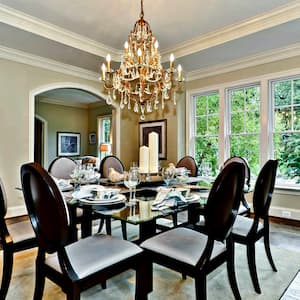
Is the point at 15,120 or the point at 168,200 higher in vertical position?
the point at 15,120

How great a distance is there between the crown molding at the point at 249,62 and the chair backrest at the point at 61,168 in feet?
10.5

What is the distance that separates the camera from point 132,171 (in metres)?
2.12

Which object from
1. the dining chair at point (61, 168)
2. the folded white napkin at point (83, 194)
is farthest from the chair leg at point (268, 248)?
the dining chair at point (61, 168)

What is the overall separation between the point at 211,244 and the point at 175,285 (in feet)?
2.67

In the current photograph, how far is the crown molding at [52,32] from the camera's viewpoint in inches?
129

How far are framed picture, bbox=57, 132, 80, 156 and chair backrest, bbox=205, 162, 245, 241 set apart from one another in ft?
25.4

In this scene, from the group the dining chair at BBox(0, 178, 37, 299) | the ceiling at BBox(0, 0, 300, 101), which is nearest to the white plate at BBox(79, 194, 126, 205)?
the dining chair at BBox(0, 178, 37, 299)

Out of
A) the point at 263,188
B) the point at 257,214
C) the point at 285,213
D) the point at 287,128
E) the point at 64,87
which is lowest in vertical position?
the point at 285,213

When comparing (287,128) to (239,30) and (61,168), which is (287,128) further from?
(61,168)

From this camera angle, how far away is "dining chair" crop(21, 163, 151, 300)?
131 centimetres

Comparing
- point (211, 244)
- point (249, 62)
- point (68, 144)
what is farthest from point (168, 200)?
point (68, 144)

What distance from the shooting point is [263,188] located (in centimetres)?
205

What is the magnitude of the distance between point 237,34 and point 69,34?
8.25 ft

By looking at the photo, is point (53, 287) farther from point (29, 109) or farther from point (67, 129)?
point (67, 129)
